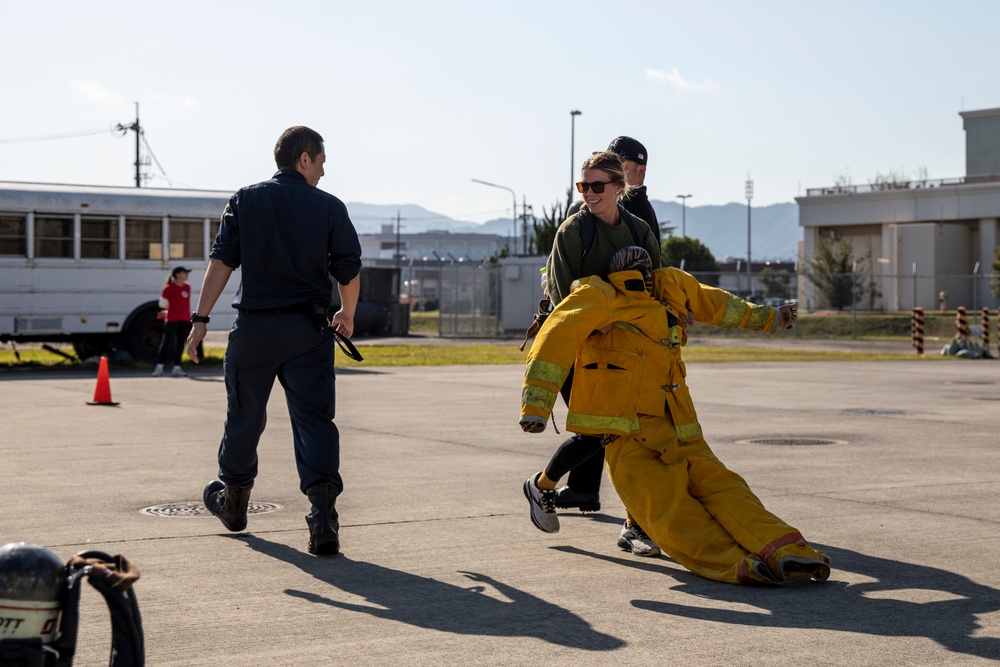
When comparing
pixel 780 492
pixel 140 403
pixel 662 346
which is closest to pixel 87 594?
pixel 662 346

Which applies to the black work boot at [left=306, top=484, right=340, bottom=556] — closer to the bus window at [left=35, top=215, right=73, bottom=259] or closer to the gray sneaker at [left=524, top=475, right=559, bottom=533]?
the gray sneaker at [left=524, top=475, right=559, bottom=533]

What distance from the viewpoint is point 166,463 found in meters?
9.96

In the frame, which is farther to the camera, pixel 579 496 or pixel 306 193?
pixel 579 496

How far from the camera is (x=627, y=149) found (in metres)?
7.16

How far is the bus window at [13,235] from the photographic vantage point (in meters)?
22.8

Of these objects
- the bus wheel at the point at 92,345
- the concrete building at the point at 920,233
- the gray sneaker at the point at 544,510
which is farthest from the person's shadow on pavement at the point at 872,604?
the concrete building at the point at 920,233

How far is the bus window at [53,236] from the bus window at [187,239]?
1.82m

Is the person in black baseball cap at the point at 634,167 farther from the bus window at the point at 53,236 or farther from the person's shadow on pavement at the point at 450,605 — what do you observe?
the bus window at the point at 53,236

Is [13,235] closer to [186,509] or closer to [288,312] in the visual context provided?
[186,509]

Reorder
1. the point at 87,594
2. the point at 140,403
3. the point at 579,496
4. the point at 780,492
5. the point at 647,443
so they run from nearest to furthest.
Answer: the point at 87,594
the point at 647,443
the point at 579,496
the point at 780,492
the point at 140,403

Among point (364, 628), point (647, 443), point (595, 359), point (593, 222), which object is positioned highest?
point (593, 222)

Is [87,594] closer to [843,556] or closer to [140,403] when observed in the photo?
[843,556]

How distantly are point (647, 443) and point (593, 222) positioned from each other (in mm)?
1084

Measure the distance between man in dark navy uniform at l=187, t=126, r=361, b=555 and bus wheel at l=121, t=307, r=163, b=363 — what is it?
17923 millimetres
